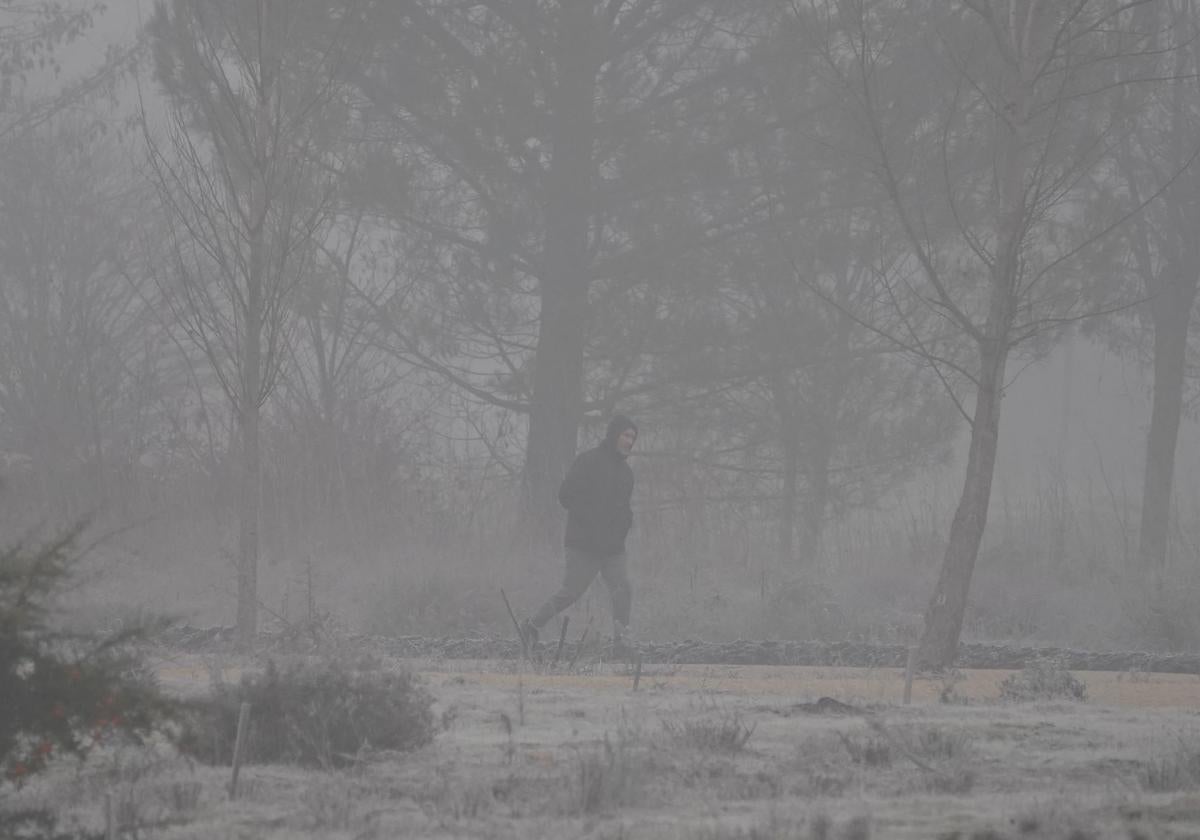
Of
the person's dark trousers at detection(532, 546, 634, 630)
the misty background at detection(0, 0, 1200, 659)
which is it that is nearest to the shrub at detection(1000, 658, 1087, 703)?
the person's dark trousers at detection(532, 546, 634, 630)

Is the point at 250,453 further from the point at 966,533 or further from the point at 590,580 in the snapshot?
the point at 966,533

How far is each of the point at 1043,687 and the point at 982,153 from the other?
1069 cm

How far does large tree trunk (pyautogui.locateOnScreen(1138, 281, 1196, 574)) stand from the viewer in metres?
19.3

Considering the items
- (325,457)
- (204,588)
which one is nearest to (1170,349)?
(325,457)

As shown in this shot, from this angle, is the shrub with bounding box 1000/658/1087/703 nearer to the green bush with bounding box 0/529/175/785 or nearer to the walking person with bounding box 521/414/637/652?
the walking person with bounding box 521/414/637/652

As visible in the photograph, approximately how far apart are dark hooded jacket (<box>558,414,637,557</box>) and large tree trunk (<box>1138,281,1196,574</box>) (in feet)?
28.2

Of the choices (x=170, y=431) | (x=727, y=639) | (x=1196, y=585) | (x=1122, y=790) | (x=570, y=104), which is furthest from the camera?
(x=170, y=431)

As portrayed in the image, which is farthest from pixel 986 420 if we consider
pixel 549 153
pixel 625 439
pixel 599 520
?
pixel 549 153

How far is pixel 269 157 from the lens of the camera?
39.1 ft

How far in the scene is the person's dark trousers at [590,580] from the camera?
12438 mm

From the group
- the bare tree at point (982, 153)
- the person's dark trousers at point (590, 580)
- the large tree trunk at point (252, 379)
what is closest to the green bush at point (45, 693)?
the bare tree at point (982, 153)

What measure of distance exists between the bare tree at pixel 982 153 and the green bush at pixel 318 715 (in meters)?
4.89

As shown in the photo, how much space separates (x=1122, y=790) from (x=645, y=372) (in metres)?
14.6

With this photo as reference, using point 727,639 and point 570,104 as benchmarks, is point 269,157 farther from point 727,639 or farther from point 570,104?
point 570,104
